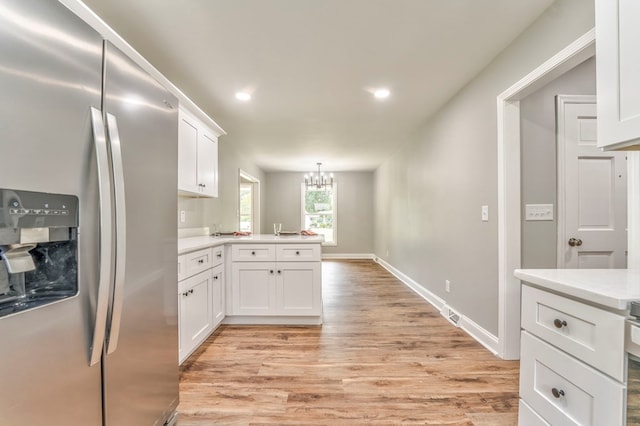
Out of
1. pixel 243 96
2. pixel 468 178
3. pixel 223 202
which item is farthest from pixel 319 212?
pixel 468 178

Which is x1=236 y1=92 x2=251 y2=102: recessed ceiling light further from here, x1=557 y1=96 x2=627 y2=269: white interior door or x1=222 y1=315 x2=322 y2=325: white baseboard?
x1=557 y1=96 x2=627 y2=269: white interior door

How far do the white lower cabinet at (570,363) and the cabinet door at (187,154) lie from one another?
2.55 m

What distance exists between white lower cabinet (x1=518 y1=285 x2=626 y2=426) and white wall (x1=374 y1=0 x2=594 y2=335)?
121 cm

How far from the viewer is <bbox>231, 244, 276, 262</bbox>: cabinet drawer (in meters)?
2.88

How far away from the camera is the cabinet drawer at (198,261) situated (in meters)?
2.13

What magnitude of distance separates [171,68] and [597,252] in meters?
3.85

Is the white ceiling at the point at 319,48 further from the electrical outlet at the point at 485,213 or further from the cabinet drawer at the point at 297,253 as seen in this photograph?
the cabinet drawer at the point at 297,253

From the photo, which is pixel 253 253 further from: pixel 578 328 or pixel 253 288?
pixel 578 328

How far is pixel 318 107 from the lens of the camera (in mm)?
3166

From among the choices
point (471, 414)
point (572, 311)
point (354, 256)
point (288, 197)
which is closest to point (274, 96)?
point (572, 311)

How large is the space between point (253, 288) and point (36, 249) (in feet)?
7.30

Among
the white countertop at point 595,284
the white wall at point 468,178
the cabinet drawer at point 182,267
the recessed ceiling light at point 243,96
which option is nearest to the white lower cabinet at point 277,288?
the cabinet drawer at point 182,267

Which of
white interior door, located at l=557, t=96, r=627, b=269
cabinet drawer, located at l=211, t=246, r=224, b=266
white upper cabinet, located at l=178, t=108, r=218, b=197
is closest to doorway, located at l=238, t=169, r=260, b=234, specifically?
white upper cabinet, located at l=178, t=108, r=218, b=197

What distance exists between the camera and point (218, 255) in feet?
8.88
